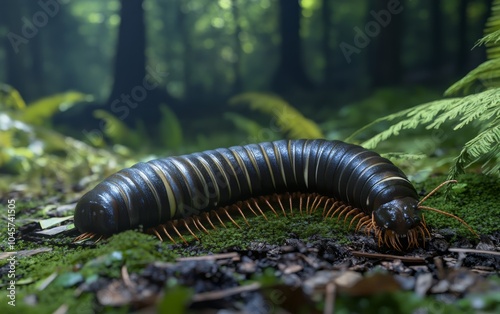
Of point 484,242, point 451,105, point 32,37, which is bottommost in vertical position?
point 484,242

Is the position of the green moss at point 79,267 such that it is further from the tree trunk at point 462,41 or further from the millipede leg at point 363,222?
the tree trunk at point 462,41

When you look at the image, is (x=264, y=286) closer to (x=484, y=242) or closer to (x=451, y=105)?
(x=484, y=242)

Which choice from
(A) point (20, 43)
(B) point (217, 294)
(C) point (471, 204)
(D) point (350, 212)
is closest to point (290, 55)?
(A) point (20, 43)

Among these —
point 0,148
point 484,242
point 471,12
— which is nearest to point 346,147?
point 484,242

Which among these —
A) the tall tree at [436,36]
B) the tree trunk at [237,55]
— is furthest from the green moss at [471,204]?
the tree trunk at [237,55]

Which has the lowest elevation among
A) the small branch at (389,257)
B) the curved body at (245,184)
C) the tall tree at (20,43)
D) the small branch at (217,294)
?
the small branch at (389,257)

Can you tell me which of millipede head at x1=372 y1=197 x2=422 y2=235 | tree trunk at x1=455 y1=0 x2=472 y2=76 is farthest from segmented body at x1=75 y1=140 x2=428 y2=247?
tree trunk at x1=455 y1=0 x2=472 y2=76
